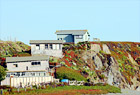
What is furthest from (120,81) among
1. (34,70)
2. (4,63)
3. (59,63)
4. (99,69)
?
Result: (4,63)

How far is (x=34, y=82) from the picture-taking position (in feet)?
229

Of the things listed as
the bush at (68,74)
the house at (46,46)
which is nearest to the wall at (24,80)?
the bush at (68,74)

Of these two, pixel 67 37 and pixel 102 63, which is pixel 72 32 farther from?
pixel 102 63

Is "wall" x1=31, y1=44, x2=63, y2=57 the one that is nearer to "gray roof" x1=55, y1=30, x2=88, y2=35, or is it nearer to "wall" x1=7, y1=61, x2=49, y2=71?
"wall" x1=7, y1=61, x2=49, y2=71

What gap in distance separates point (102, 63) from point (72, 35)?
628 inches

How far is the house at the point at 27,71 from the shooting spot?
230 ft

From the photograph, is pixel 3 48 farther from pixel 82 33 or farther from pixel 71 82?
pixel 71 82

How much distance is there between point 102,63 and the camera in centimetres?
9025

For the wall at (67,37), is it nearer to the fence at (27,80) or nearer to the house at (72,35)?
the house at (72,35)

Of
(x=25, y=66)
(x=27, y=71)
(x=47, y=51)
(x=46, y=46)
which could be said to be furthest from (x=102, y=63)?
(x=27, y=71)

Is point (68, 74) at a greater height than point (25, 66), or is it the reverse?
point (25, 66)

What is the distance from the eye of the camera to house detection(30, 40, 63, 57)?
86.6 metres

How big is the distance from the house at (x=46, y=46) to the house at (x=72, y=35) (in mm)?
14808

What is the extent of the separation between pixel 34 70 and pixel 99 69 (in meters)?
19.6
